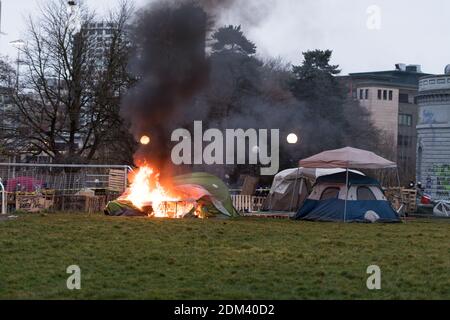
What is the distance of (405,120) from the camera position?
83.6m

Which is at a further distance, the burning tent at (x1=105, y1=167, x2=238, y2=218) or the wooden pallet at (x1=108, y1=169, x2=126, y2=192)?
the wooden pallet at (x1=108, y1=169, x2=126, y2=192)

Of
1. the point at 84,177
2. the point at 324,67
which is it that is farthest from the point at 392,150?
the point at 84,177

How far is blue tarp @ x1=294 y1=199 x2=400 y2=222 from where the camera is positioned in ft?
67.6

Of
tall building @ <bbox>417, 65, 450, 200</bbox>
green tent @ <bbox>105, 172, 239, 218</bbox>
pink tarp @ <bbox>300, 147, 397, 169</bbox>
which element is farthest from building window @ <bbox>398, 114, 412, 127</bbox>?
green tent @ <bbox>105, 172, 239, 218</bbox>

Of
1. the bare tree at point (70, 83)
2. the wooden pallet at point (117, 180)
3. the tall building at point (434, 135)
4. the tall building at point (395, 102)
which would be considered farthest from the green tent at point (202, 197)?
the tall building at point (395, 102)

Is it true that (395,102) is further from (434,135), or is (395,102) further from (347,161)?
(347,161)

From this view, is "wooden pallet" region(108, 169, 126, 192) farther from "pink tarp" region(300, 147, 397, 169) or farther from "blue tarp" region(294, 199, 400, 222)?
"blue tarp" region(294, 199, 400, 222)

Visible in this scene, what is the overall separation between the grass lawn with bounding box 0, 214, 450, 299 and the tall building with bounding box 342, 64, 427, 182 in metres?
57.4

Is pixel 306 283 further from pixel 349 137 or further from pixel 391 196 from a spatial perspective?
pixel 349 137

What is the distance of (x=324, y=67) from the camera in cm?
3922

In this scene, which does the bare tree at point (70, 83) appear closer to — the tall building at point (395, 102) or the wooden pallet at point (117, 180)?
the wooden pallet at point (117, 180)

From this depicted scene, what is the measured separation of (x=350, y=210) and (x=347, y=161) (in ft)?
4.92
